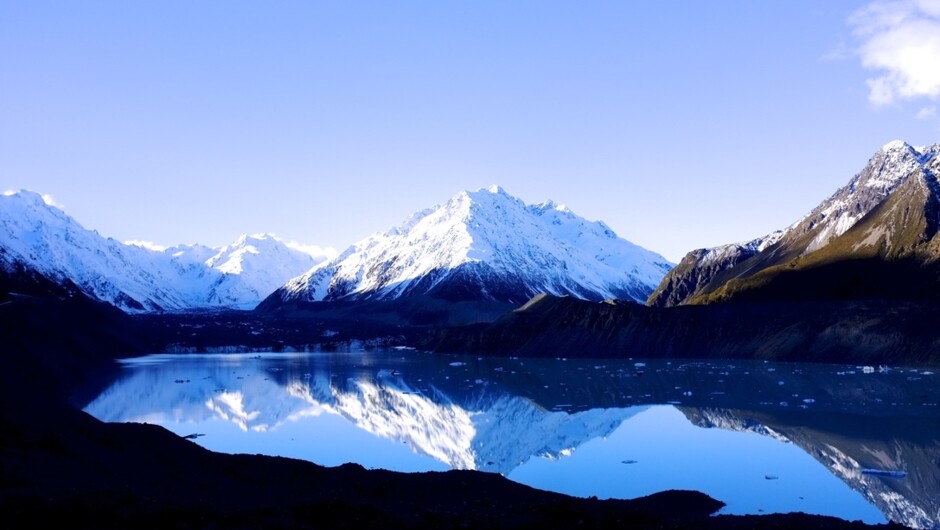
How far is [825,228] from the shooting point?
14025cm

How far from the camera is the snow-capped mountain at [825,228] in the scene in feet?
388

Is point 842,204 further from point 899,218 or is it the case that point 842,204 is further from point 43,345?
point 43,345

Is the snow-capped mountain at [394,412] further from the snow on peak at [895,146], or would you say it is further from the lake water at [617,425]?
the snow on peak at [895,146]

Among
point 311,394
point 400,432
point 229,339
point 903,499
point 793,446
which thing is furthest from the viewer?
point 229,339

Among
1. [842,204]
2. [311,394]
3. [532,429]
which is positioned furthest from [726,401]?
[842,204]

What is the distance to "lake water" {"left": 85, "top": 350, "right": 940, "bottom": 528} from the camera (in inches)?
1123

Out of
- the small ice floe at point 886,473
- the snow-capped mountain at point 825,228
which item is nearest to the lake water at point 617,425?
the small ice floe at point 886,473

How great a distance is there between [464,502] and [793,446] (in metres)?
19.0

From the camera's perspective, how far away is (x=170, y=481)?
25.2 metres

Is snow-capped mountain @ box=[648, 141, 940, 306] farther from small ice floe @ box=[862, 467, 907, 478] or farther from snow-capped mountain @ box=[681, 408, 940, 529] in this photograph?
small ice floe @ box=[862, 467, 907, 478]

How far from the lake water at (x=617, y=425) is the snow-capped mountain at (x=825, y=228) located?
52.6 metres

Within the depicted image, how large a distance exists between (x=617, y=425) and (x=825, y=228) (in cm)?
11021

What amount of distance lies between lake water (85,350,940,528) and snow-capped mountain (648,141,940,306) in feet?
173

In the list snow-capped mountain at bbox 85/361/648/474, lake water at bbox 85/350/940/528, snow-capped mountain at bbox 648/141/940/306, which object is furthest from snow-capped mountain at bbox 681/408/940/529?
snow-capped mountain at bbox 648/141/940/306
